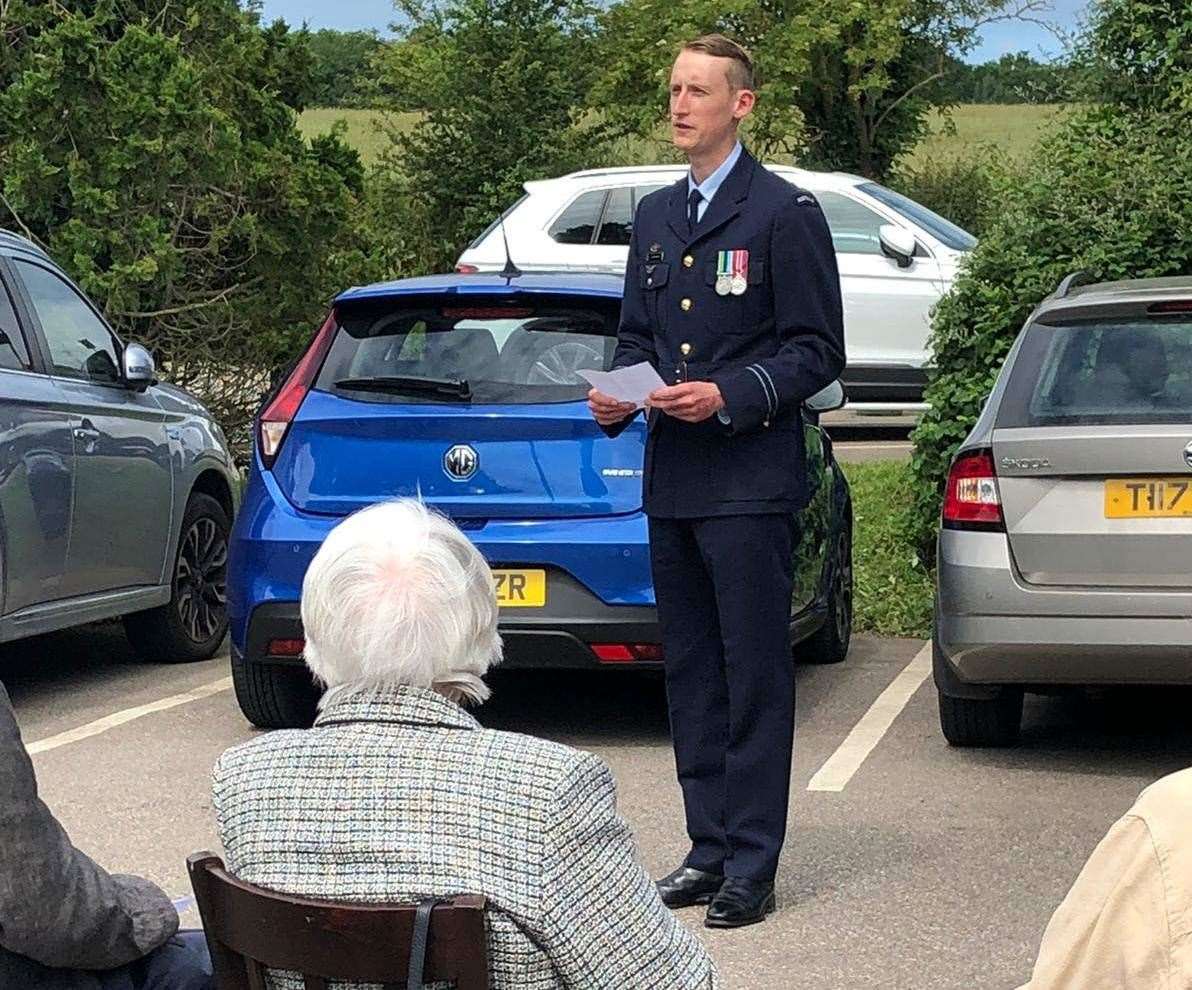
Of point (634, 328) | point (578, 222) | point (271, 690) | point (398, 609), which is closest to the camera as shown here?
point (398, 609)

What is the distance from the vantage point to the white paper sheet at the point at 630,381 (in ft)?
16.1

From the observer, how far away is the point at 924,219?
15492mm

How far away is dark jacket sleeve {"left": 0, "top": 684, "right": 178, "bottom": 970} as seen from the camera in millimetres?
2764

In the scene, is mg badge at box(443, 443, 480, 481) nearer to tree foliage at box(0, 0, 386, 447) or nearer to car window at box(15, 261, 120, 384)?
car window at box(15, 261, 120, 384)

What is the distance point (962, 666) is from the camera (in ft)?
21.6

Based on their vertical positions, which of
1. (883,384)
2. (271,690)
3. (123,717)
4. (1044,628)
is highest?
(1044,628)

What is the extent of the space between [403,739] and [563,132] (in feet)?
77.2

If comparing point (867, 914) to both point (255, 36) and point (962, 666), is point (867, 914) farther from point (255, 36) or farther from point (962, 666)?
point (255, 36)

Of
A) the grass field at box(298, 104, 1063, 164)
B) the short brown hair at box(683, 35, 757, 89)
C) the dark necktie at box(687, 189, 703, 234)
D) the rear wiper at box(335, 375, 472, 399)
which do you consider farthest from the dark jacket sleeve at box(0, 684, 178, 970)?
the grass field at box(298, 104, 1063, 164)

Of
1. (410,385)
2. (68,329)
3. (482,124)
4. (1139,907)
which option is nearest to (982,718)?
(410,385)

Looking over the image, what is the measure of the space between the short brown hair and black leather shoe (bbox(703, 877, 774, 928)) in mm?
1914

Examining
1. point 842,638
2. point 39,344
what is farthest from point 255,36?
point 842,638

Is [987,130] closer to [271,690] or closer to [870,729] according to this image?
[870,729]

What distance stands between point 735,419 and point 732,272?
1.19 feet
